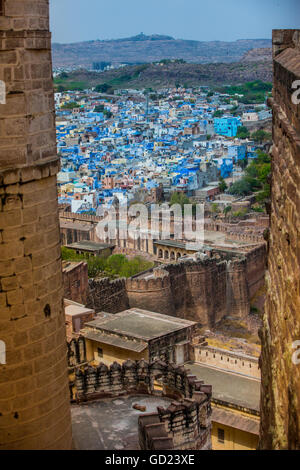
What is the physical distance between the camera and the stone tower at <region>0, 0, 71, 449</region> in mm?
3596

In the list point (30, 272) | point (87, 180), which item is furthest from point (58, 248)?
point (87, 180)

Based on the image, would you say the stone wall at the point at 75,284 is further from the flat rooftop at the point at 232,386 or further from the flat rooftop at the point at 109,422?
the flat rooftop at the point at 109,422

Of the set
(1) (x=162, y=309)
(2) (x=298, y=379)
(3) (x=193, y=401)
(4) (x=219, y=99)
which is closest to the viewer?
(2) (x=298, y=379)

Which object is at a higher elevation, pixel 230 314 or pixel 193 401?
pixel 193 401

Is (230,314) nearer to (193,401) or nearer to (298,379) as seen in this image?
(193,401)

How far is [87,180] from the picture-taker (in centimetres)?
4000

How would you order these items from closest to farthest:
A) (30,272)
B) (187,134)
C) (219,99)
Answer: (30,272)
(187,134)
(219,99)

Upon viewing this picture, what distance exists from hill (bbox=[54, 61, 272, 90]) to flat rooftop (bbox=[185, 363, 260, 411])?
326 feet

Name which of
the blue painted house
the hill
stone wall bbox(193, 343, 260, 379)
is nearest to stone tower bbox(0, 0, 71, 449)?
stone wall bbox(193, 343, 260, 379)

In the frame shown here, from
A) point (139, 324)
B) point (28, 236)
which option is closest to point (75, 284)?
point (139, 324)

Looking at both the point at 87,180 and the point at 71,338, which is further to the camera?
the point at 87,180

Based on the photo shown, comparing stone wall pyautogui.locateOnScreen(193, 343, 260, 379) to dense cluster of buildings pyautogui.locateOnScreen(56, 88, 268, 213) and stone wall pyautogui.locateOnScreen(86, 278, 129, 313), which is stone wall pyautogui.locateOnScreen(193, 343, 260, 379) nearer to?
stone wall pyautogui.locateOnScreen(86, 278, 129, 313)
